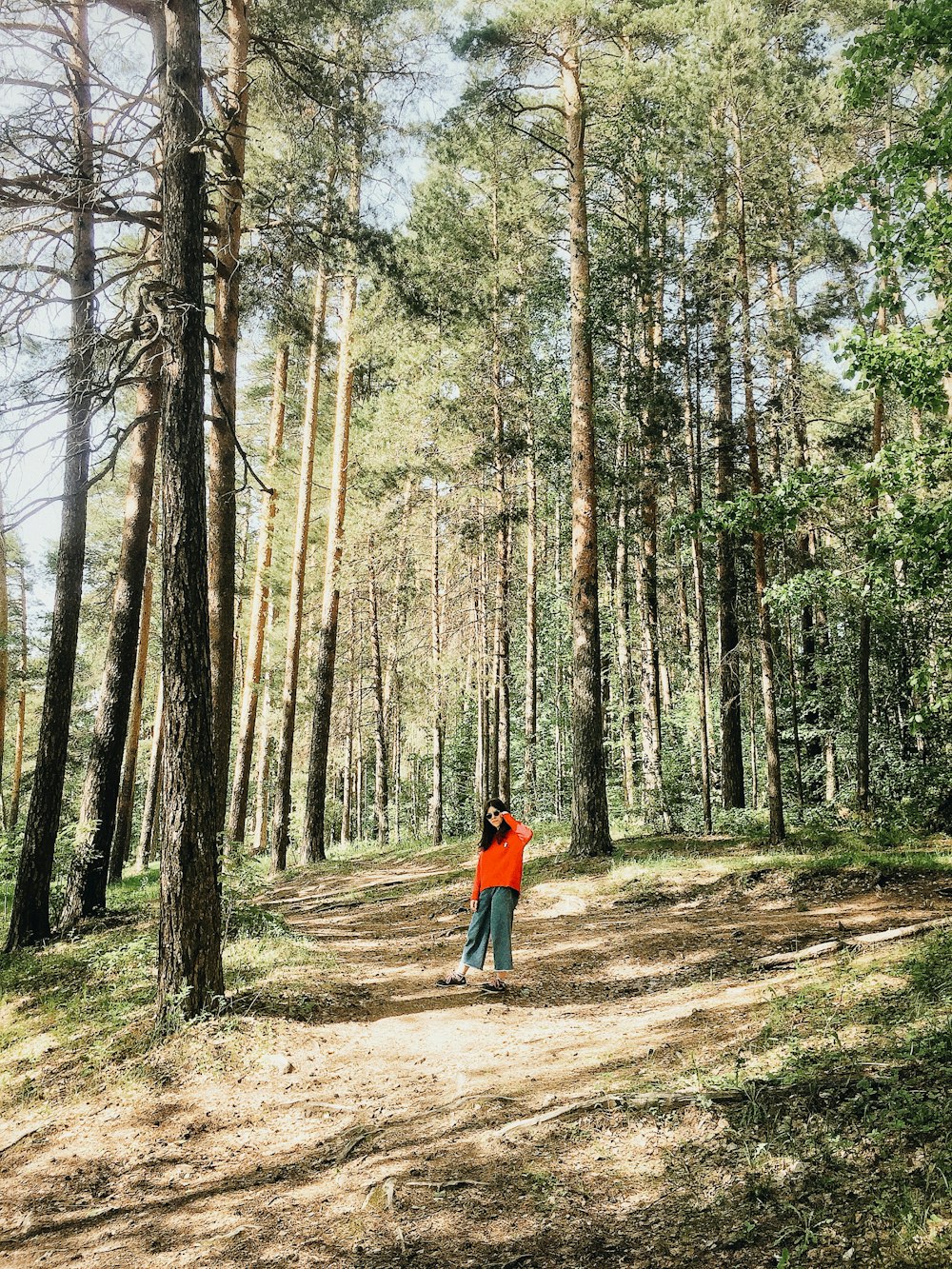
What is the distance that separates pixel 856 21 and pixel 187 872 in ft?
62.1

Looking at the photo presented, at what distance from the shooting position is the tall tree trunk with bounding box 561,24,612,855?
11.5 m

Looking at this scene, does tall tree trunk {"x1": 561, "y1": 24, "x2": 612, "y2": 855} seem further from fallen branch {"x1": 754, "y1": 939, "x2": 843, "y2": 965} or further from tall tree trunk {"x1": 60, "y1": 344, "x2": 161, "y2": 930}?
tall tree trunk {"x1": 60, "y1": 344, "x2": 161, "y2": 930}

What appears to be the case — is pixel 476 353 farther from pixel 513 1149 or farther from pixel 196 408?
pixel 513 1149

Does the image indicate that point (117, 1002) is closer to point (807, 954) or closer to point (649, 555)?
point (807, 954)

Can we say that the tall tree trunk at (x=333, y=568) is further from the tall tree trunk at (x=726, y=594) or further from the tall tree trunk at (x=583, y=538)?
the tall tree trunk at (x=726, y=594)

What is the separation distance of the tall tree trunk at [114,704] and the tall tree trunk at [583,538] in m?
6.39

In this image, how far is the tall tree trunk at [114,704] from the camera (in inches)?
397

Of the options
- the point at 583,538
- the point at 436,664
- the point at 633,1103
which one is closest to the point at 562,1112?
the point at 633,1103

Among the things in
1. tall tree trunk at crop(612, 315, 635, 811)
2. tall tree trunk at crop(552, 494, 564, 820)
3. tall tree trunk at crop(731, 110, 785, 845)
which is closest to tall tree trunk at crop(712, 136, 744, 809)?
tall tree trunk at crop(612, 315, 635, 811)

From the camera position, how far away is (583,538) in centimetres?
1192

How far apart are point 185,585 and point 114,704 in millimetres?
5111

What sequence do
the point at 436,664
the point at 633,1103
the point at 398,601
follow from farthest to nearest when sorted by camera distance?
1. the point at 398,601
2. the point at 436,664
3. the point at 633,1103

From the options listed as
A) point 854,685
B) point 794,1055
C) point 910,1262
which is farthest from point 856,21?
point 910,1262

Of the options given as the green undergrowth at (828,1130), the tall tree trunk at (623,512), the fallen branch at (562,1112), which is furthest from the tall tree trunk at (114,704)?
the tall tree trunk at (623,512)
